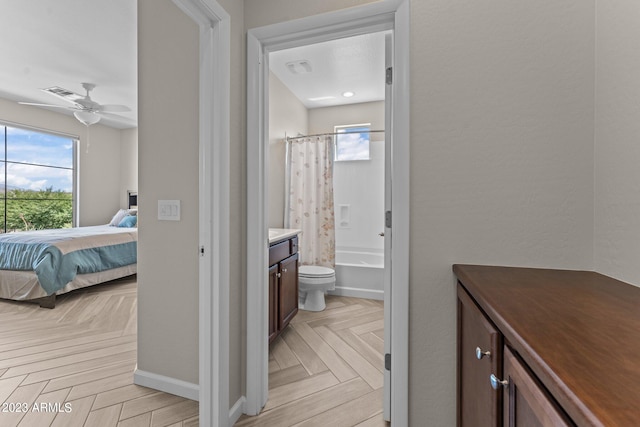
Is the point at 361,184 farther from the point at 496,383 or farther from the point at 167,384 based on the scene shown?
the point at 496,383

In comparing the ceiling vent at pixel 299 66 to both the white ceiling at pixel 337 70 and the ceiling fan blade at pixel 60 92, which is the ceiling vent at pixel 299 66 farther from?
the ceiling fan blade at pixel 60 92

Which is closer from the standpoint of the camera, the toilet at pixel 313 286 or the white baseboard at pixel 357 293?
the toilet at pixel 313 286

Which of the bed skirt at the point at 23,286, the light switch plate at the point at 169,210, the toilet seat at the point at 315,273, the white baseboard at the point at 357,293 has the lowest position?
the white baseboard at the point at 357,293

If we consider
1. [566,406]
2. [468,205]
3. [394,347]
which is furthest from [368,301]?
[566,406]

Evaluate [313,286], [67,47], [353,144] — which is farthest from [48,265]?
[353,144]

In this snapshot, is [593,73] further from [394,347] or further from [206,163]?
[206,163]

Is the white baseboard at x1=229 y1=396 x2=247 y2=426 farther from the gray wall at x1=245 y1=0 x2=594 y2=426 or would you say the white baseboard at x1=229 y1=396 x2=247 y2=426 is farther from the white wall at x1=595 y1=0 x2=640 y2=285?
the white wall at x1=595 y1=0 x2=640 y2=285

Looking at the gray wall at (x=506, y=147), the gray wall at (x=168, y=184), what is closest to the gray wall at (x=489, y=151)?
the gray wall at (x=506, y=147)

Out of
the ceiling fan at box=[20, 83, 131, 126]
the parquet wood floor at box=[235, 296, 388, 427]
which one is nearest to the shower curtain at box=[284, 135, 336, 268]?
the parquet wood floor at box=[235, 296, 388, 427]

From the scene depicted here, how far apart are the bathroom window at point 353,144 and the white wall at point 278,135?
80 centimetres

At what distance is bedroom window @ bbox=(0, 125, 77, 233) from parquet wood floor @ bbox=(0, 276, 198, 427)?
2.49 metres

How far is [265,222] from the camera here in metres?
1.67

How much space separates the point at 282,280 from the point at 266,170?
40.0 inches

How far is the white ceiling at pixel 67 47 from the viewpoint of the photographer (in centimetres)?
243
